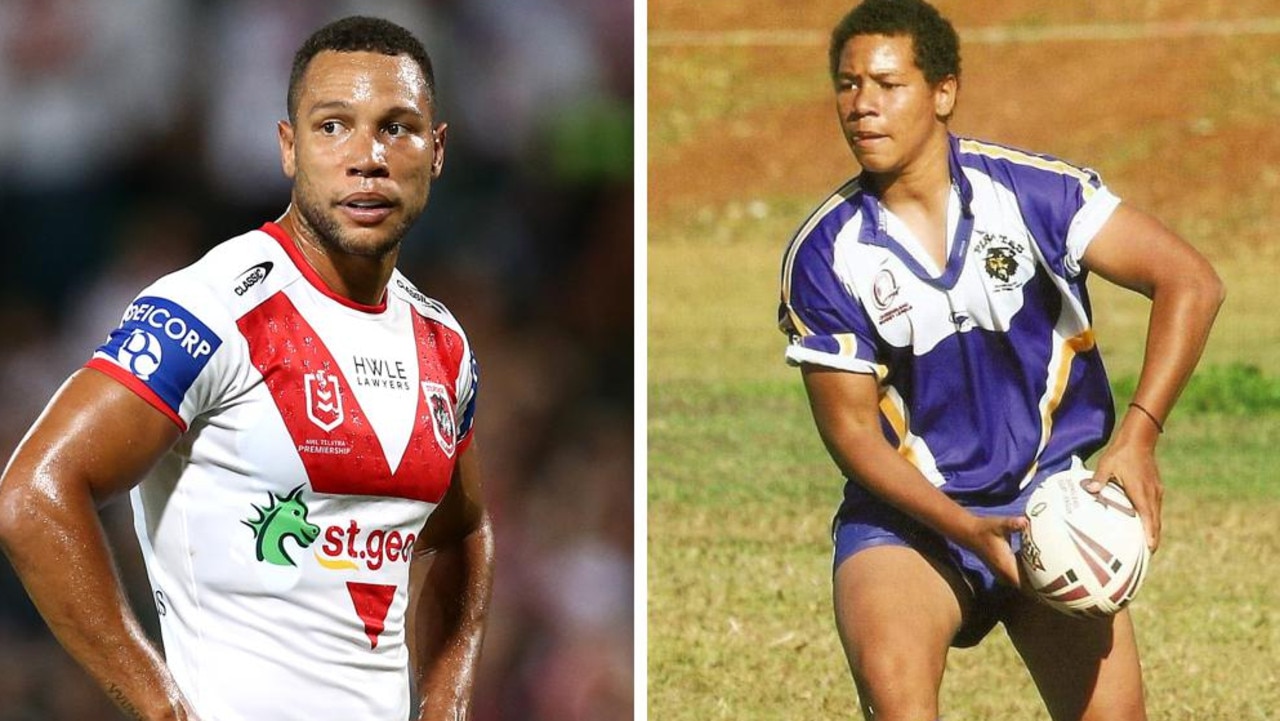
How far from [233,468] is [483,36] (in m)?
3.73

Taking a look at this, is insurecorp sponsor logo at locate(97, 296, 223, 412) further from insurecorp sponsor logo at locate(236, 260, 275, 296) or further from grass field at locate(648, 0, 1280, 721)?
grass field at locate(648, 0, 1280, 721)

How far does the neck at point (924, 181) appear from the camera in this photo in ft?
15.4

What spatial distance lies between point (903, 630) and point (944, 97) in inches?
56.3

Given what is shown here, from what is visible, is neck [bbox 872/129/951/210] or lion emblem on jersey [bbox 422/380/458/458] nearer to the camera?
lion emblem on jersey [bbox 422/380/458/458]

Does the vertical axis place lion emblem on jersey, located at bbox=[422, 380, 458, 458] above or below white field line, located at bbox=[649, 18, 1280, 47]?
below

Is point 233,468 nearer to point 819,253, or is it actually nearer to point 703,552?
point 819,253

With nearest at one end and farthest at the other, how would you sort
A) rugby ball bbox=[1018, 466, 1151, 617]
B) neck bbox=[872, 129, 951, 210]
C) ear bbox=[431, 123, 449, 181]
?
ear bbox=[431, 123, 449, 181] → rugby ball bbox=[1018, 466, 1151, 617] → neck bbox=[872, 129, 951, 210]

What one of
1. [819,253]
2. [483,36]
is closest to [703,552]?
[819,253]

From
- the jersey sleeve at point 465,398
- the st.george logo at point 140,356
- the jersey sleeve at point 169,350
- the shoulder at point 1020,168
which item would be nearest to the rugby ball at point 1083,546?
the shoulder at point 1020,168

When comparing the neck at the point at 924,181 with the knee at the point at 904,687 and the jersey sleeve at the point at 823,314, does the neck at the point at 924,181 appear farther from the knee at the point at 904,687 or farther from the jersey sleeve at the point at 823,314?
the knee at the point at 904,687

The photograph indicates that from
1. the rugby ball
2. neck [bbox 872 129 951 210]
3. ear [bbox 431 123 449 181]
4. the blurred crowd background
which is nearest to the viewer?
ear [bbox 431 123 449 181]

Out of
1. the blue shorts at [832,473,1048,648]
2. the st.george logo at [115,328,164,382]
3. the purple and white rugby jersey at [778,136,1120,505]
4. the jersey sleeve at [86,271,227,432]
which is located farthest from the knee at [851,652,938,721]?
the st.george logo at [115,328,164,382]

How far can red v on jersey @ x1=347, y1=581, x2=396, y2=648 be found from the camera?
2.96 m

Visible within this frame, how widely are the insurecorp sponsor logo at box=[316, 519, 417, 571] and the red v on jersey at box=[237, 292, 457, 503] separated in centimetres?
6
